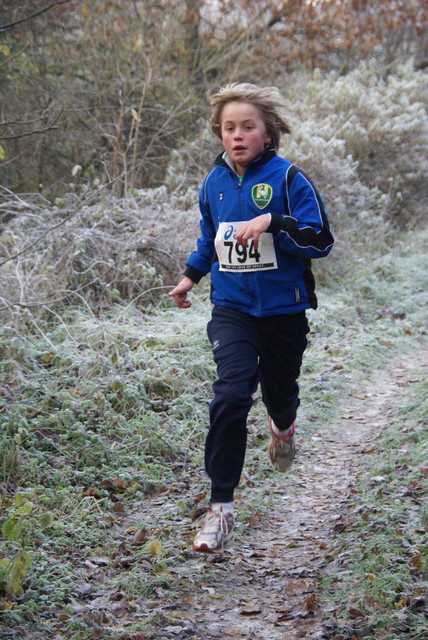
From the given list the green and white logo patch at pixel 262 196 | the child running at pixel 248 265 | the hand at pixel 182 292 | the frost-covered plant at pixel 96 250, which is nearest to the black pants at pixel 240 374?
the child running at pixel 248 265

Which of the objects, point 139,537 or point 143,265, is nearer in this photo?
point 139,537

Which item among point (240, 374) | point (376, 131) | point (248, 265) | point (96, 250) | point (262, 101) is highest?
point (376, 131)

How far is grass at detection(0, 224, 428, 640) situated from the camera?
11.2 ft

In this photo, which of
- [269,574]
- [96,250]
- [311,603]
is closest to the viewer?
[311,603]

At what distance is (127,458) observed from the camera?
16.0 ft

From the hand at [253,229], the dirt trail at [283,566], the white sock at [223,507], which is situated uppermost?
the hand at [253,229]

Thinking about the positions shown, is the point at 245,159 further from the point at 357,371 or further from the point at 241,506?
the point at 357,371

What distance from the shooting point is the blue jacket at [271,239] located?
3.70 metres

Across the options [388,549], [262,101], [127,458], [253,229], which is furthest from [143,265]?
[388,549]

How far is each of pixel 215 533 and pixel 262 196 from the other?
162 centimetres

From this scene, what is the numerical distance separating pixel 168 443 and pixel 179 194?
5.33 meters

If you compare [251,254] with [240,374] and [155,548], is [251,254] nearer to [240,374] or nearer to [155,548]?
[240,374]

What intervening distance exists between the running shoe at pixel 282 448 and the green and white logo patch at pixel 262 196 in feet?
4.52

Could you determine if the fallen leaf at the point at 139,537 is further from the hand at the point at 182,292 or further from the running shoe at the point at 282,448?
Result: the hand at the point at 182,292
